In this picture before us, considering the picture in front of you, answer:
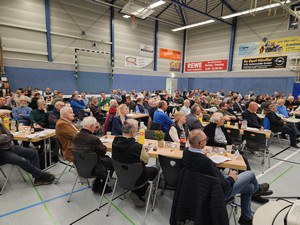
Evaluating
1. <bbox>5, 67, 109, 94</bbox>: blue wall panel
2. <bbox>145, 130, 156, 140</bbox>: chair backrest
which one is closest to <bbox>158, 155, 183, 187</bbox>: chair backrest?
<bbox>145, 130, 156, 140</bbox>: chair backrest

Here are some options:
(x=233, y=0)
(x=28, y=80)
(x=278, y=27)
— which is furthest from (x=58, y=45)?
(x=278, y=27)

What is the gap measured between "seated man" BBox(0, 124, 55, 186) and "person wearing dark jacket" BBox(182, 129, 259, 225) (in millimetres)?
2785

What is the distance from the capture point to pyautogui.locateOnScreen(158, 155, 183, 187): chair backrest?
2573 mm

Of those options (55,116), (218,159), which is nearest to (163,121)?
(218,159)

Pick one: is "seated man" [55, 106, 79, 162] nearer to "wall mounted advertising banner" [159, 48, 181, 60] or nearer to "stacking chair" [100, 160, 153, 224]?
"stacking chair" [100, 160, 153, 224]

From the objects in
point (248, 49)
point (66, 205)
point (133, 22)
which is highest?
point (133, 22)

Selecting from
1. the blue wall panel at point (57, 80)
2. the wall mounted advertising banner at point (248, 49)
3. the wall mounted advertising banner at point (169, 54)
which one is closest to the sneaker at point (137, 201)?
the blue wall panel at point (57, 80)

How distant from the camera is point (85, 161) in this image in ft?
9.30

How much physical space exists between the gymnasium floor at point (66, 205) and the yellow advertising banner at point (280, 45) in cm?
1172

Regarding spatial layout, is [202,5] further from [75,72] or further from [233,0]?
[75,72]

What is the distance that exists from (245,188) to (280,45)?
13891mm

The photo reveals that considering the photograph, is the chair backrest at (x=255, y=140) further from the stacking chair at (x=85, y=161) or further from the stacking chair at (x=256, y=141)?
the stacking chair at (x=85, y=161)

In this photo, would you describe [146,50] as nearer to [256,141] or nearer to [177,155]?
[256,141]

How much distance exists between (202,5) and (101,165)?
584 inches
